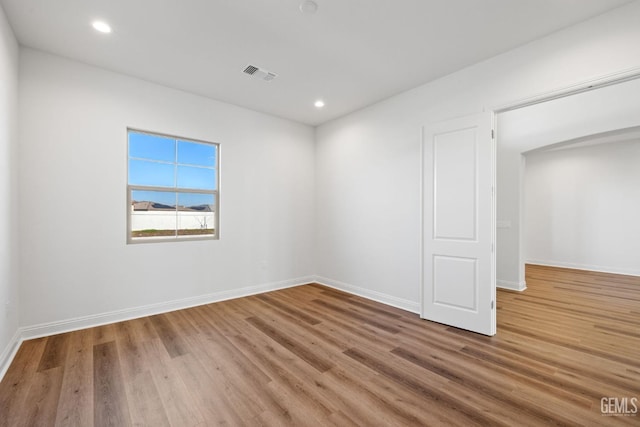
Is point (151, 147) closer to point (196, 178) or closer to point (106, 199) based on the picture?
point (196, 178)

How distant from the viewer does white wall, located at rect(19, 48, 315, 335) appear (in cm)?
291

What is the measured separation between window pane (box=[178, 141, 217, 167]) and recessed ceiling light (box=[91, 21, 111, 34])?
1504 millimetres

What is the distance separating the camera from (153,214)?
3734 millimetres

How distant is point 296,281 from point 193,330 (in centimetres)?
221

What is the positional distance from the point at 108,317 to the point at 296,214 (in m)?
3.04

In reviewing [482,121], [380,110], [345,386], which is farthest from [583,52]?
[345,386]

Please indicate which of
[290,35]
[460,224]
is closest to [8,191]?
[290,35]

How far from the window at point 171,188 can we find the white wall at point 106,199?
0.45ft

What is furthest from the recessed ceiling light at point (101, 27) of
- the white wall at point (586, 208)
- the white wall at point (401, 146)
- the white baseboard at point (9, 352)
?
the white wall at point (586, 208)

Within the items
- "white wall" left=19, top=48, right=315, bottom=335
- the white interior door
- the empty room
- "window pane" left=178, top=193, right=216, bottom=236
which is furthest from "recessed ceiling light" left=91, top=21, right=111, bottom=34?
the white interior door

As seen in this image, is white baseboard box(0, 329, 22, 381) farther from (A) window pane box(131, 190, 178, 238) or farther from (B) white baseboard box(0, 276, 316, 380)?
(A) window pane box(131, 190, 178, 238)

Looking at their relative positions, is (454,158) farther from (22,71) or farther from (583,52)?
(22,71)

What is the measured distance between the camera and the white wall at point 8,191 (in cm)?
232

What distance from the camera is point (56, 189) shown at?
9.89 feet
